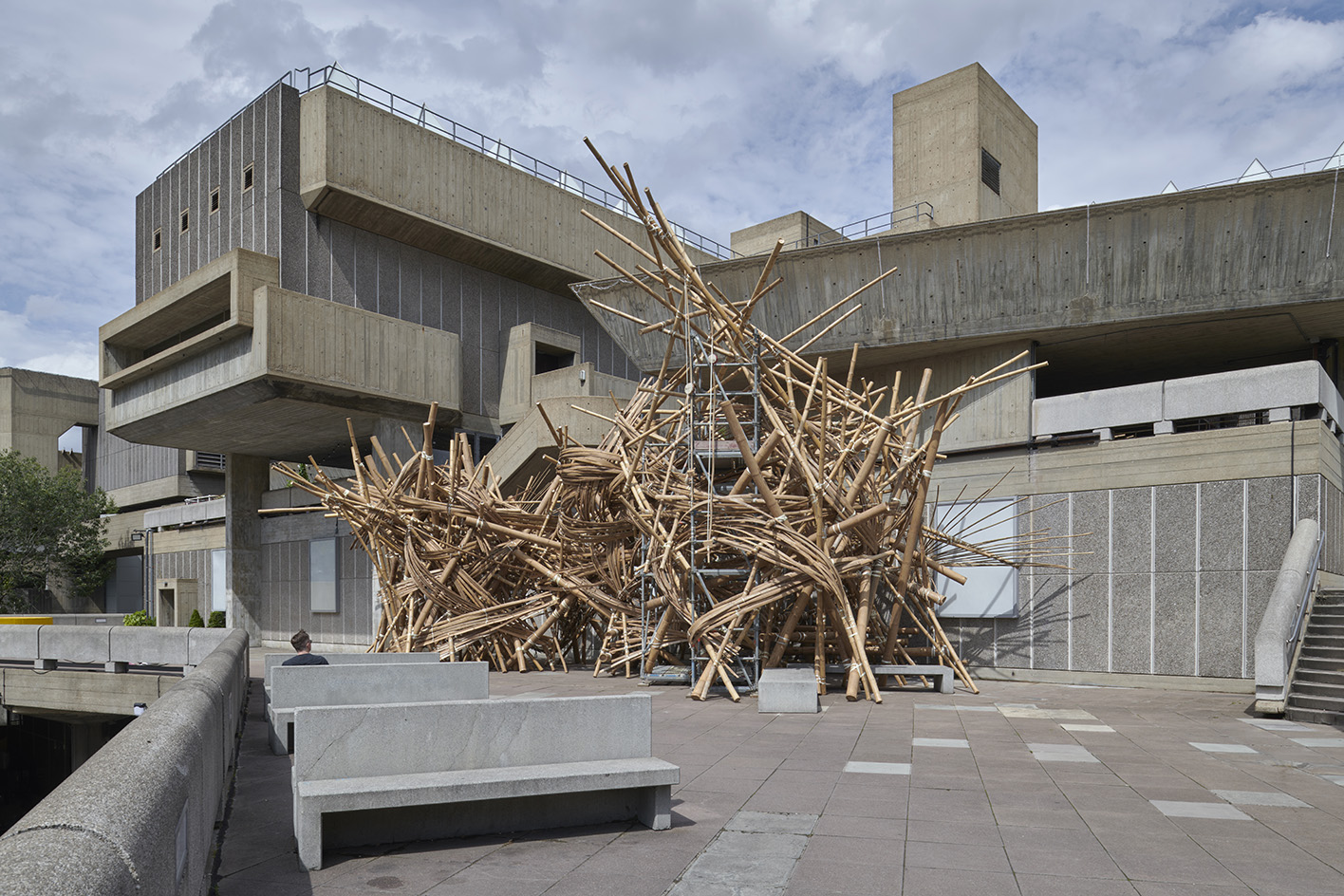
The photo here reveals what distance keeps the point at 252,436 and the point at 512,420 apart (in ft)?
22.6

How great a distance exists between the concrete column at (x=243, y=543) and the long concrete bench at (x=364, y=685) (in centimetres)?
2203

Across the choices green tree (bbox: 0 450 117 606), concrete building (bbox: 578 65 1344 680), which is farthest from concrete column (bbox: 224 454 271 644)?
concrete building (bbox: 578 65 1344 680)

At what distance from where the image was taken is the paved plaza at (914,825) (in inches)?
185

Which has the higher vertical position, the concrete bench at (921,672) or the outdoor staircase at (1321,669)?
the outdoor staircase at (1321,669)

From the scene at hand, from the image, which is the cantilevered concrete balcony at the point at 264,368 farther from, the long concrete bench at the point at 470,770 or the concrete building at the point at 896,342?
the long concrete bench at the point at 470,770

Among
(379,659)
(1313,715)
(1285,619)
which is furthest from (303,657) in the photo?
(1285,619)

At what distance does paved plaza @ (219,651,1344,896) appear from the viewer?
15.4 ft

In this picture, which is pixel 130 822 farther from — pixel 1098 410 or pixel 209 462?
pixel 209 462

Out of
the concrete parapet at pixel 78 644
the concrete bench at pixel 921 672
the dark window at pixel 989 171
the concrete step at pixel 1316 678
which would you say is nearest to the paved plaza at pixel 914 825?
the concrete step at pixel 1316 678

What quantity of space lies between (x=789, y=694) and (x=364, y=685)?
4612 mm

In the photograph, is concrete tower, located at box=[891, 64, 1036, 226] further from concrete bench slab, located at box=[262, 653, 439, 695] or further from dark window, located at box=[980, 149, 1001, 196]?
concrete bench slab, located at box=[262, 653, 439, 695]

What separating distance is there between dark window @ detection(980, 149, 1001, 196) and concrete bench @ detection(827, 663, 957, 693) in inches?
760

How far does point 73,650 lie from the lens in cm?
1684

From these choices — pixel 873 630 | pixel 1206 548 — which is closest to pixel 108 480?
pixel 873 630
